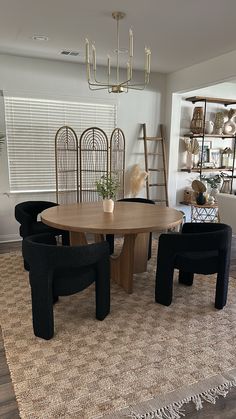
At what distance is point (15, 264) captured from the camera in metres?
3.63

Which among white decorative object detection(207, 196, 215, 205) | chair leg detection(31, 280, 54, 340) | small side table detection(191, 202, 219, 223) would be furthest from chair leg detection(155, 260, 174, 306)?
small side table detection(191, 202, 219, 223)

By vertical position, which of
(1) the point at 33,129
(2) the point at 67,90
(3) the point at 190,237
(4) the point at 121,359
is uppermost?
(2) the point at 67,90

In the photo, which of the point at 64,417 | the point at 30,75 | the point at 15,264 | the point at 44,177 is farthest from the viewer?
the point at 44,177

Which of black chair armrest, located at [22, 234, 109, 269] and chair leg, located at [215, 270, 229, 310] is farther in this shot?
chair leg, located at [215, 270, 229, 310]

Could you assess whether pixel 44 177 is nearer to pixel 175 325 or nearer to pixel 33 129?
pixel 33 129

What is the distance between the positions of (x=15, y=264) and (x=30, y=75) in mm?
2603

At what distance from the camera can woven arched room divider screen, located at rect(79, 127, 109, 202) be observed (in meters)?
4.83

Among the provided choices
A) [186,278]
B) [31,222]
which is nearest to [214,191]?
[186,278]

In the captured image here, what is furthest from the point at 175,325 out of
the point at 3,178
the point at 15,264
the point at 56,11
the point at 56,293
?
the point at 3,178

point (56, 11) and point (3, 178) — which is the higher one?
point (56, 11)

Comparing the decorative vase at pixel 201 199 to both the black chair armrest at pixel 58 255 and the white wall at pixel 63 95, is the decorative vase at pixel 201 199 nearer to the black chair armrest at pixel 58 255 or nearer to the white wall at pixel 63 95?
the white wall at pixel 63 95

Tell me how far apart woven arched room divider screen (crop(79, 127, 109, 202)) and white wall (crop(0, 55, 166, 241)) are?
44cm

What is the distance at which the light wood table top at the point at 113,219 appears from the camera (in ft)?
8.25

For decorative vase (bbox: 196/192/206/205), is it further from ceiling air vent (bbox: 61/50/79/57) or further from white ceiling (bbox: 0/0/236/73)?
ceiling air vent (bbox: 61/50/79/57)
